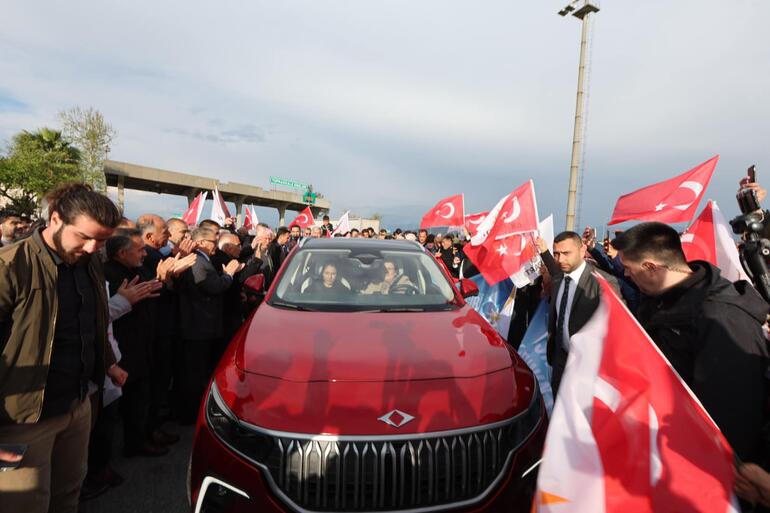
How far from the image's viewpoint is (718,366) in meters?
1.57

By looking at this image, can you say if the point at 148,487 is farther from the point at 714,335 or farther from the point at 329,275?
the point at 714,335

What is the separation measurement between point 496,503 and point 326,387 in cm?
93

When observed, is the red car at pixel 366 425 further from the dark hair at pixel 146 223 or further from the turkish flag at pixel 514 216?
the turkish flag at pixel 514 216

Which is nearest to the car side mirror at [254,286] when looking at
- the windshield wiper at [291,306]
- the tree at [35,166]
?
Answer: the windshield wiper at [291,306]

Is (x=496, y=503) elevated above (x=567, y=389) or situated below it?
Answer: below

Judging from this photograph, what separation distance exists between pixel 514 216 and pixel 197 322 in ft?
11.5

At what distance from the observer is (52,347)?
1.93 metres

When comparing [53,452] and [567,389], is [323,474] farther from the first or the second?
[53,452]

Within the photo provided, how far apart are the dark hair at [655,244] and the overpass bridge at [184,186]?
3348 cm

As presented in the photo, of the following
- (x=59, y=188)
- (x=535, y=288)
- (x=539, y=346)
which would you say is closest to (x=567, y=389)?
(x=59, y=188)

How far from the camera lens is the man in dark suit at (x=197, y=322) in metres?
3.82

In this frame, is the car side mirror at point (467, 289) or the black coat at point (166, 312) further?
the black coat at point (166, 312)

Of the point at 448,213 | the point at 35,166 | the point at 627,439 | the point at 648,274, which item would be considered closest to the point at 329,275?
the point at 648,274

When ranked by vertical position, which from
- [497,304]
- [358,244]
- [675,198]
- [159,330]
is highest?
[675,198]
